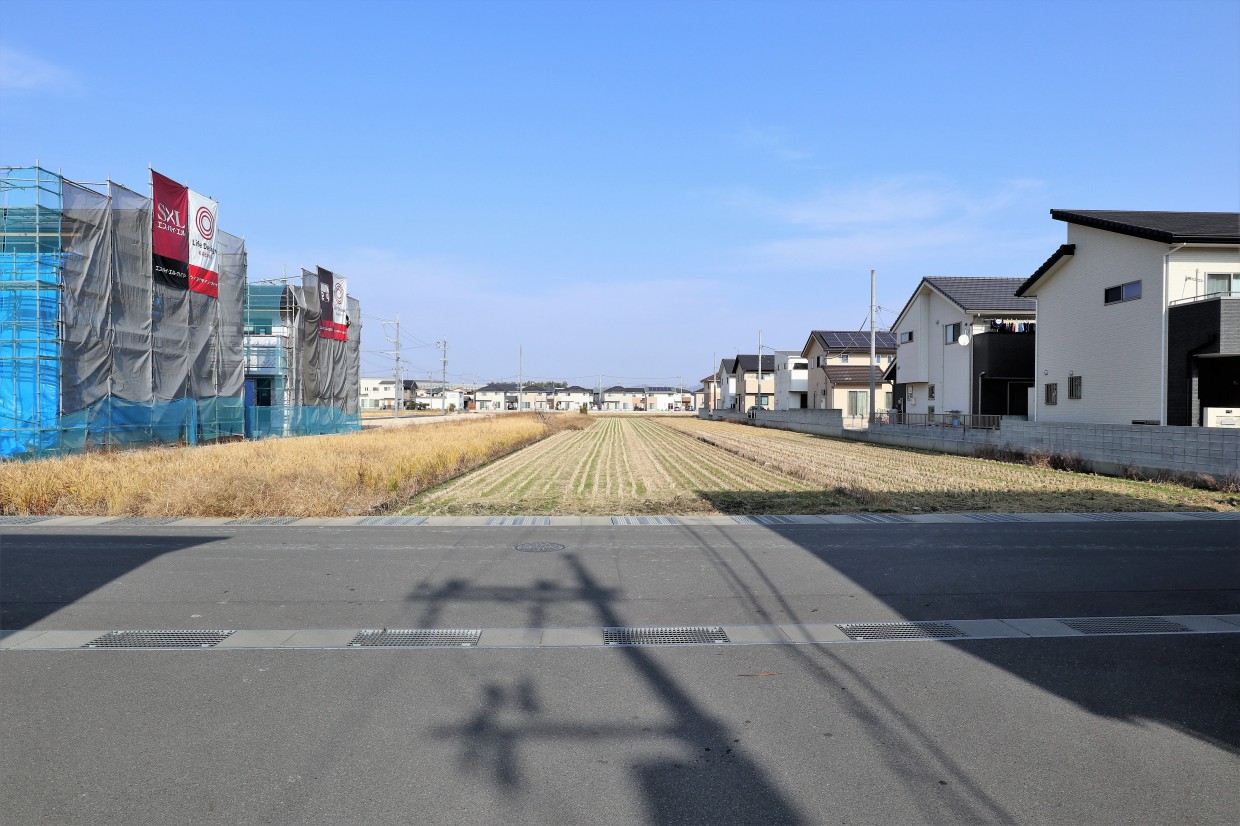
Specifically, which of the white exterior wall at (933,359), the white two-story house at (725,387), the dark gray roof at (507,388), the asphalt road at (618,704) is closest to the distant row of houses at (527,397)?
the dark gray roof at (507,388)

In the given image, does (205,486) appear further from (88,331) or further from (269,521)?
(88,331)

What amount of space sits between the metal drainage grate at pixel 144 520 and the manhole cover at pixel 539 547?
18.0ft

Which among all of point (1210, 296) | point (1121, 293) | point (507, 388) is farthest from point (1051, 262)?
point (507, 388)

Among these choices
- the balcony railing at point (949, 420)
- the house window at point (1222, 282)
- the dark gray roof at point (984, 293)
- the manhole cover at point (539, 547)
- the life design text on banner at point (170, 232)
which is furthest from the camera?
the dark gray roof at point (984, 293)

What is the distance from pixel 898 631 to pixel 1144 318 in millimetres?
20916

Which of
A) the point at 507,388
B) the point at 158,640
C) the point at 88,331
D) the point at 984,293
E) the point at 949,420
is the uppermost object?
the point at 984,293

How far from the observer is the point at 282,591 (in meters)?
7.21

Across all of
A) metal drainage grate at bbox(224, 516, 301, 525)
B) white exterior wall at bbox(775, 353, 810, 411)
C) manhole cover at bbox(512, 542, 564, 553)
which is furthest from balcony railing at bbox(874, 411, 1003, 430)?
white exterior wall at bbox(775, 353, 810, 411)

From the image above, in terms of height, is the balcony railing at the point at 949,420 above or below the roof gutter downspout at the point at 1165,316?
below

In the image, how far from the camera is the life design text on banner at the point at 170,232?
2403cm

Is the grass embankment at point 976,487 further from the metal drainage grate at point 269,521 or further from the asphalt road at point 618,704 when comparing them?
the metal drainage grate at point 269,521

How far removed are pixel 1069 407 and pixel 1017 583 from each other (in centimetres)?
2157

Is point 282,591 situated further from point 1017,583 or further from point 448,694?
point 1017,583

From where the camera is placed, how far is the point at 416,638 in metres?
5.84
